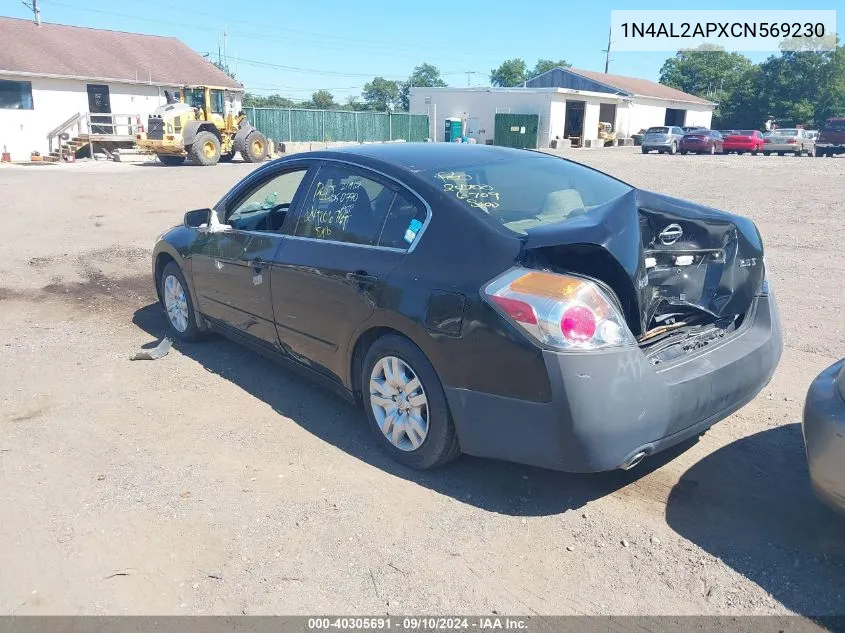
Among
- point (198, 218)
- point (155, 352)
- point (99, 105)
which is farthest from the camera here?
point (99, 105)

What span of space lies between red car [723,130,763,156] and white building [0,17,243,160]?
26.9 meters

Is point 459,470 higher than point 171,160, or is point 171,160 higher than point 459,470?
point 171,160

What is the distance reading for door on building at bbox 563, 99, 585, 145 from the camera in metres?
50.0

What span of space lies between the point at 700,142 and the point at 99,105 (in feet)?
101

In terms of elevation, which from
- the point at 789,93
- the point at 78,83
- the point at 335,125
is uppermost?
the point at 789,93

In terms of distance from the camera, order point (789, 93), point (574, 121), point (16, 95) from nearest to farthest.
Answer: point (16, 95), point (574, 121), point (789, 93)

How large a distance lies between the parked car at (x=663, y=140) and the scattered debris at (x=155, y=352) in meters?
37.8

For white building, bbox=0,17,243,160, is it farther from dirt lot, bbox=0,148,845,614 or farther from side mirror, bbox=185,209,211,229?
dirt lot, bbox=0,148,845,614

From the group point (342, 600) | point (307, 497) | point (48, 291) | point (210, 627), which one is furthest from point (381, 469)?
point (48, 291)

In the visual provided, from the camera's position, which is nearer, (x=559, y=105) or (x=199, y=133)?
(x=199, y=133)

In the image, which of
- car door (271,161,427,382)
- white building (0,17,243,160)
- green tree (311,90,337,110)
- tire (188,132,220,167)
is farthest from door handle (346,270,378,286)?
green tree (311,90,337,110)

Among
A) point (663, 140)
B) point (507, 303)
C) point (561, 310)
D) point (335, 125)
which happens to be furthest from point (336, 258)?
point (335, 125)

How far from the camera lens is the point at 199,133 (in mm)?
25906

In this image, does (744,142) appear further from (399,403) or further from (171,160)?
(399,403)
